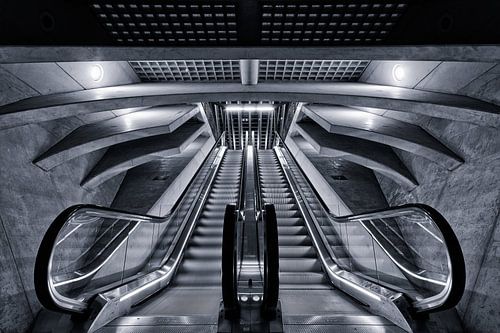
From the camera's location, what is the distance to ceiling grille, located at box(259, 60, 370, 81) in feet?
19.0

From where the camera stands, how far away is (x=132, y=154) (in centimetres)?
696

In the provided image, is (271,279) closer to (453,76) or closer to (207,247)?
(207,247)

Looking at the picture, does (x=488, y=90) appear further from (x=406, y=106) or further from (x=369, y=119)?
(x=369, y=119)

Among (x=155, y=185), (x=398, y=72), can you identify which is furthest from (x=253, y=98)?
(x=155, y=185)

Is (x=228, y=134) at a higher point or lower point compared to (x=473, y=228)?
higher

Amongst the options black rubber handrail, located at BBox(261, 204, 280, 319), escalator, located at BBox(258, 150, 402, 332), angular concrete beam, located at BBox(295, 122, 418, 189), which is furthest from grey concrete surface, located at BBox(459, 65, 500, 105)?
black rubber handrail, located at BBox(261, 204, 280, 319)

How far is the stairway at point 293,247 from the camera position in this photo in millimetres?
4402

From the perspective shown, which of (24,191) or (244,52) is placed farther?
(24,191)

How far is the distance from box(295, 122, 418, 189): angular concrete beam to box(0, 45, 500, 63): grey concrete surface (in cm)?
368

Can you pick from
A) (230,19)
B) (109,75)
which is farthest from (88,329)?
(109,75)

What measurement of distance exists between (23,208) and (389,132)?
19.7 feet

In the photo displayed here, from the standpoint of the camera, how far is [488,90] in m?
3.84

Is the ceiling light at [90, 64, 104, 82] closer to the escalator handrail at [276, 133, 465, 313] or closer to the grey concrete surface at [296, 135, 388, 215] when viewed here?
the escalator handrail at [276, 133, 465, 313]

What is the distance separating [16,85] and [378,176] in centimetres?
765
